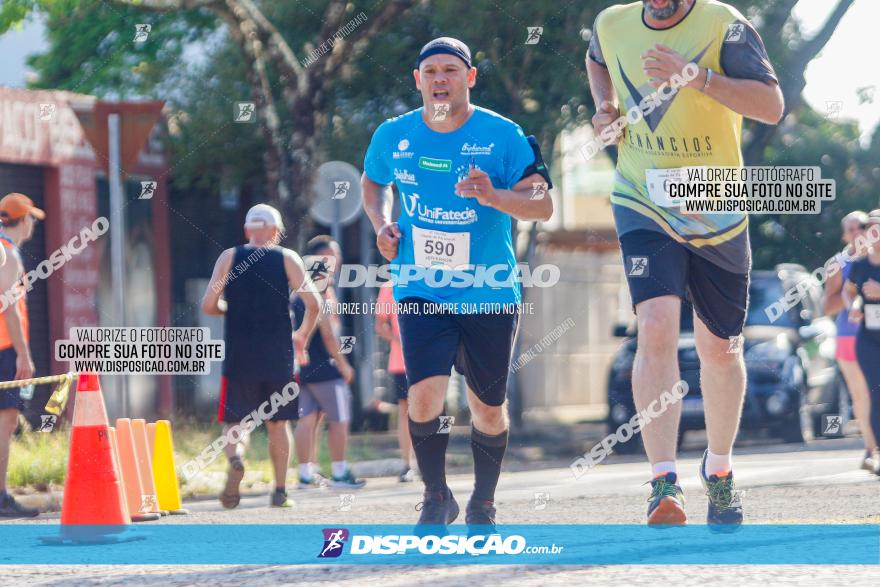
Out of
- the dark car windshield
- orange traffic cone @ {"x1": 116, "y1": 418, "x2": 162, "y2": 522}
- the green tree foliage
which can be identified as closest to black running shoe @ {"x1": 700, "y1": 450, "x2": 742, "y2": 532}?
orange traffic cone @ {"x1": 116, "y1": 418, "x2": 162, "y2": 522}

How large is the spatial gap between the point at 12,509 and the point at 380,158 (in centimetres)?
428

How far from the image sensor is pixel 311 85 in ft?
49.4

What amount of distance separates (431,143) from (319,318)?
4.99 meters

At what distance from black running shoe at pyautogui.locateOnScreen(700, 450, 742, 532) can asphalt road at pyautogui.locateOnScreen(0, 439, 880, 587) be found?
0.69 meters

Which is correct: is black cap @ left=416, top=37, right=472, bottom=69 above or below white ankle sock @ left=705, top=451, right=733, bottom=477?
above

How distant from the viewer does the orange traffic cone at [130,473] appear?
949cm

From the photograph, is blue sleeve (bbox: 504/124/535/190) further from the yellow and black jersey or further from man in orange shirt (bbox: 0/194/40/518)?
man in orange shirt (bbox: 0/194/40/518)

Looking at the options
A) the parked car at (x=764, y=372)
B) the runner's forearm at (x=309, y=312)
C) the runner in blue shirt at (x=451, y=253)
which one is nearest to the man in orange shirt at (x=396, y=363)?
the runner's forearm at (x=309, y=312)

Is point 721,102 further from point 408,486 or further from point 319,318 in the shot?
point 408,486

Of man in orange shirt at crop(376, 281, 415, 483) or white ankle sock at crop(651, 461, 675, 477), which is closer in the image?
white ankle sock at crop(651, 461, 675, 477)

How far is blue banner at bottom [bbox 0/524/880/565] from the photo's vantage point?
230 inches

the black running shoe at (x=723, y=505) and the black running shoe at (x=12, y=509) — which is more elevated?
the black running shoe at (x=723, y=505)

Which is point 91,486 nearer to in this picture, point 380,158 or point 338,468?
point 380,158

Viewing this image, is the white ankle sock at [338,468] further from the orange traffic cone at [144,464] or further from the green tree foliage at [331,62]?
the green tree foliage at [331,62]
